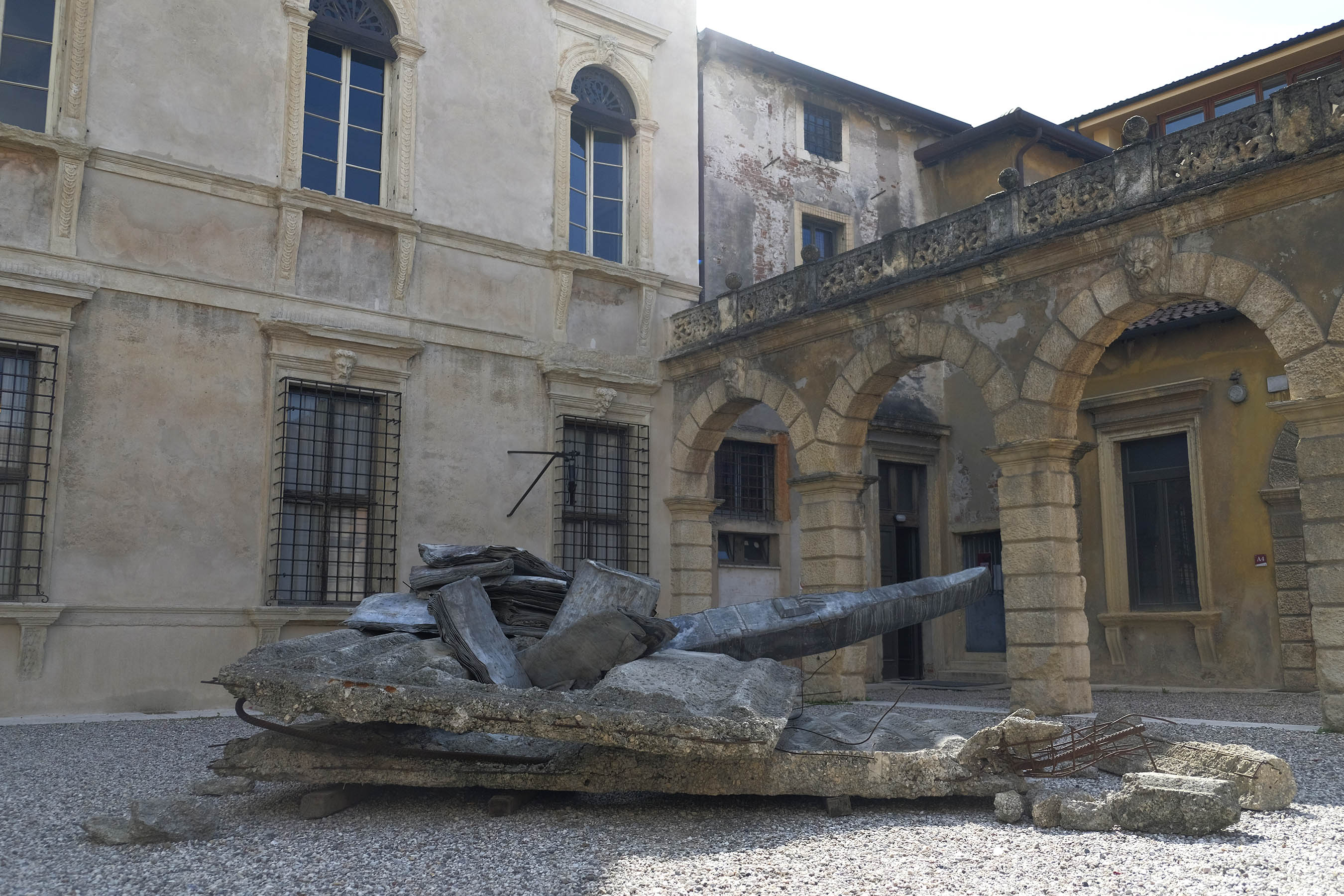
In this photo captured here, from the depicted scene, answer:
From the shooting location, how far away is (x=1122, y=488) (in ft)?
50.5

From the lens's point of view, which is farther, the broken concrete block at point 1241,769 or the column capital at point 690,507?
the column capital at point 690,507

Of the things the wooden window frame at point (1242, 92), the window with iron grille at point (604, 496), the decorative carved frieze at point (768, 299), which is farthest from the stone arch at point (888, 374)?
the wooden window frame at point (1242, 92)

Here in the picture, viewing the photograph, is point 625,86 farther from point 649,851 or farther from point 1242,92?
point 649,851

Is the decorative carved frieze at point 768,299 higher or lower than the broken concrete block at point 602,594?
higher

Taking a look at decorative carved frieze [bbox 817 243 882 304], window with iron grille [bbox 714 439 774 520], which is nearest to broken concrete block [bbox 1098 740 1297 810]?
decorative carved frieze [bbox 817 243 882 304]

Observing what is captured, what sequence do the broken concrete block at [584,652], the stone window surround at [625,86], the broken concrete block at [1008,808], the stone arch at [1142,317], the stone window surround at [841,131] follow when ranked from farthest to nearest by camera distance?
the stone window surround at [841,131] → the stone window surround at [625,86] → the stone arch at [1142,317] → the broken concrete block at [584,652] → the broken concrete block at [1008,808]

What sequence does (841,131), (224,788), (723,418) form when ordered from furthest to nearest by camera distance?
(841,131), (723,418), (224,788)

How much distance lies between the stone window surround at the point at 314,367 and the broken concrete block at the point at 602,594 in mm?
5807

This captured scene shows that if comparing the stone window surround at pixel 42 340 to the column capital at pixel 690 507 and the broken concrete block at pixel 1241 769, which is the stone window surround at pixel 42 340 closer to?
the column capital at pixel 690 507

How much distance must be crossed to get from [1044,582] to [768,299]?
482 centimetres

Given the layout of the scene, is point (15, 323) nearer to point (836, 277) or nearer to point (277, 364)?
point (277, 364)

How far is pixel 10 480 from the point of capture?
9.78 m

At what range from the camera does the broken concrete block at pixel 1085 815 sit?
16.1ft

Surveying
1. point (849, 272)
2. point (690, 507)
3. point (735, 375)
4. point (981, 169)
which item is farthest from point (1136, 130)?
point (981, 169)
